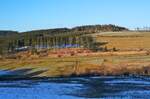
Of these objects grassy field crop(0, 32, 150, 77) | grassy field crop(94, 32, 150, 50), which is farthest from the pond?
grassy field crop(94, 32, 150, 50)

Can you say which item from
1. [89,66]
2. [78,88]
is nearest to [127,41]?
[89,66]

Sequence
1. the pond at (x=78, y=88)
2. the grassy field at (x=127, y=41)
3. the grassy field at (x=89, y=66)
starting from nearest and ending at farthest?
the pond at (x=78, y=88)
the grassy field at (x=89, y=66)
the grassy field at (x=127, y=41)

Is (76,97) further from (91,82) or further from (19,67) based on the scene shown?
(19,67)

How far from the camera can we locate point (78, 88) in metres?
56.4

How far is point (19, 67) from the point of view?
79312 millimetres

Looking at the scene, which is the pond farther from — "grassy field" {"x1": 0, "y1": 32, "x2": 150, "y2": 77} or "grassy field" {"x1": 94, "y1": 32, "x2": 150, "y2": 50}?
"grassy field" {"x1": 94, "y1": 32, "x2": 150, "y2": 50}

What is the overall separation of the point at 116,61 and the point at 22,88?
2375 cm

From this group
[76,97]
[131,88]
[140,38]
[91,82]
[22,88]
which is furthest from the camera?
[140,38]

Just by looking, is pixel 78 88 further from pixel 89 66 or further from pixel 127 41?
pixel 127 41

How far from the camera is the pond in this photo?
48.3 meters

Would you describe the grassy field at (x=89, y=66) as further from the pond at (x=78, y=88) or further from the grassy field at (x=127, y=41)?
the grassy field at (x=127, y=41)

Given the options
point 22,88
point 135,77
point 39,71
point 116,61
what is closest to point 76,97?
point 22,88

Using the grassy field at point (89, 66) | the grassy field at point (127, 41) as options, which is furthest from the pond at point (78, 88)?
the grassy field at point (127, 41)

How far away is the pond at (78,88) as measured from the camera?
48278mm
